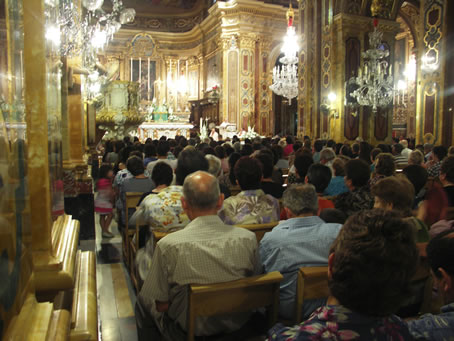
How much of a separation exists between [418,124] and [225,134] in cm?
927

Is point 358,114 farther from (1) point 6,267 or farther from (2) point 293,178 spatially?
(1) point 6,267

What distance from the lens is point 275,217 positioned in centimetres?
338

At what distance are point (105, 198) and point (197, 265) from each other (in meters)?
3.75

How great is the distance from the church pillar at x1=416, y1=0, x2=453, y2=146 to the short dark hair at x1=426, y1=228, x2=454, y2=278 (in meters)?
10.9

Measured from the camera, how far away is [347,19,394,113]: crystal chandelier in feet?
37.5

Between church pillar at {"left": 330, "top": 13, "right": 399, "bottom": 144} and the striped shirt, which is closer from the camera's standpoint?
the striped shirt

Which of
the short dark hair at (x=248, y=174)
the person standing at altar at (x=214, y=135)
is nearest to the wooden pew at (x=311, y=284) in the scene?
the short dark hair at (x=248, y=174)

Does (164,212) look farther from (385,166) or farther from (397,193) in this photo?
(385,166)

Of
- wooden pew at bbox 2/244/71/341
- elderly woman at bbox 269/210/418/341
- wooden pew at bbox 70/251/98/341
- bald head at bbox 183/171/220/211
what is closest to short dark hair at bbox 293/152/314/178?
bald head at bbox 183/171/220/211

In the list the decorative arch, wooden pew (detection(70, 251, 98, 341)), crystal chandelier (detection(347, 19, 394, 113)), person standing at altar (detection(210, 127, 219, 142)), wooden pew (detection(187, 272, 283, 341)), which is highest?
the decorative arch

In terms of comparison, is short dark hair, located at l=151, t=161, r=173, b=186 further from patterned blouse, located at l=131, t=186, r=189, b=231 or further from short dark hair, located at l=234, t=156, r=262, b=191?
short dark hair, located at l=234, t=156, r=262, b=191

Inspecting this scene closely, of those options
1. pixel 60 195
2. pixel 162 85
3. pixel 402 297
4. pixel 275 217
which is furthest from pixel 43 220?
pixel 162 85

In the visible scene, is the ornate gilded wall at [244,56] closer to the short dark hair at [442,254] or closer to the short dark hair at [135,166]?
the short dark hair at [135,166]

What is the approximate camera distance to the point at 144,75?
24.2m
